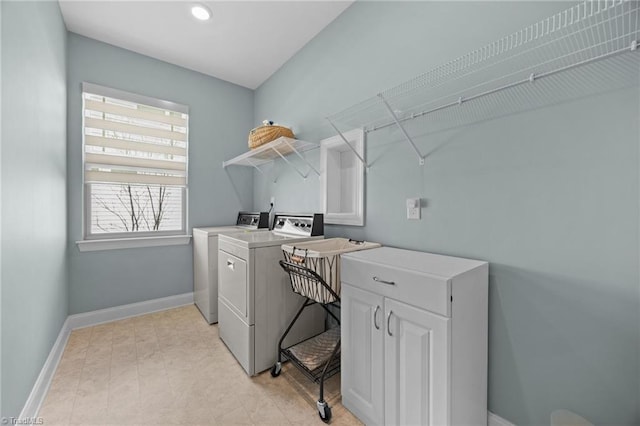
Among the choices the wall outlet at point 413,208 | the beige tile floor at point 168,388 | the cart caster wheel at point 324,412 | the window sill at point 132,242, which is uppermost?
the wall outlet at point 413,208

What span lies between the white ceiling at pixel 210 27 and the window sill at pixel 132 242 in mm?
2005

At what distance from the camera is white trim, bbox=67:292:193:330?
254cm

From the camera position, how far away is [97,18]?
2299 millimetres

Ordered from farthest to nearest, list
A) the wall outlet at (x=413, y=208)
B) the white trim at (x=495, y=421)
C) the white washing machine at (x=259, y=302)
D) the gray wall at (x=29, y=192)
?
the white washing machine at (x=259, y=302) → the wall outlet at (x=413, y=208) → the white trim at (x=495, y=421) → the gray wall at (x=29, y=192)

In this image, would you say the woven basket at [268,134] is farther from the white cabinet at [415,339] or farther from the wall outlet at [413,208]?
the white cabinet at [415,339]

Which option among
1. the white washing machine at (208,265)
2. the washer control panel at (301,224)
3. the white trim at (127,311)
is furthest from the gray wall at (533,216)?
the white trim at (127,311)

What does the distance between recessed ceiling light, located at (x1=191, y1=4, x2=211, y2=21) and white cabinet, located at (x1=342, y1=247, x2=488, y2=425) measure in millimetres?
2354

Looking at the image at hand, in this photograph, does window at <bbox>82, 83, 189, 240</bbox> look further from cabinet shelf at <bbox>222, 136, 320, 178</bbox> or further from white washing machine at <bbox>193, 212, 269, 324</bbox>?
cabinet shelf at <bbox>222, 136, 320, 178</bbox>

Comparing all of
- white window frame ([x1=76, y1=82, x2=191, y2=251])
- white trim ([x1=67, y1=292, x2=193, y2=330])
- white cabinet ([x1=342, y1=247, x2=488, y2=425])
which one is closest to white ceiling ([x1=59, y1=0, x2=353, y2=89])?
white window frame ([x1=76, y1=82, x2=191, y2=251])

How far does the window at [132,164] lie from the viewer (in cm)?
262

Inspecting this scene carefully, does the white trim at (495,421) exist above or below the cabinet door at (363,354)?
below

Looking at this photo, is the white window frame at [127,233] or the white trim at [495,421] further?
the white window frame at [127,233]

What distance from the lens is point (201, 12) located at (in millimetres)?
2219

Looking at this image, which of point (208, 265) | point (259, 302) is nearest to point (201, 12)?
point (208, 265)
